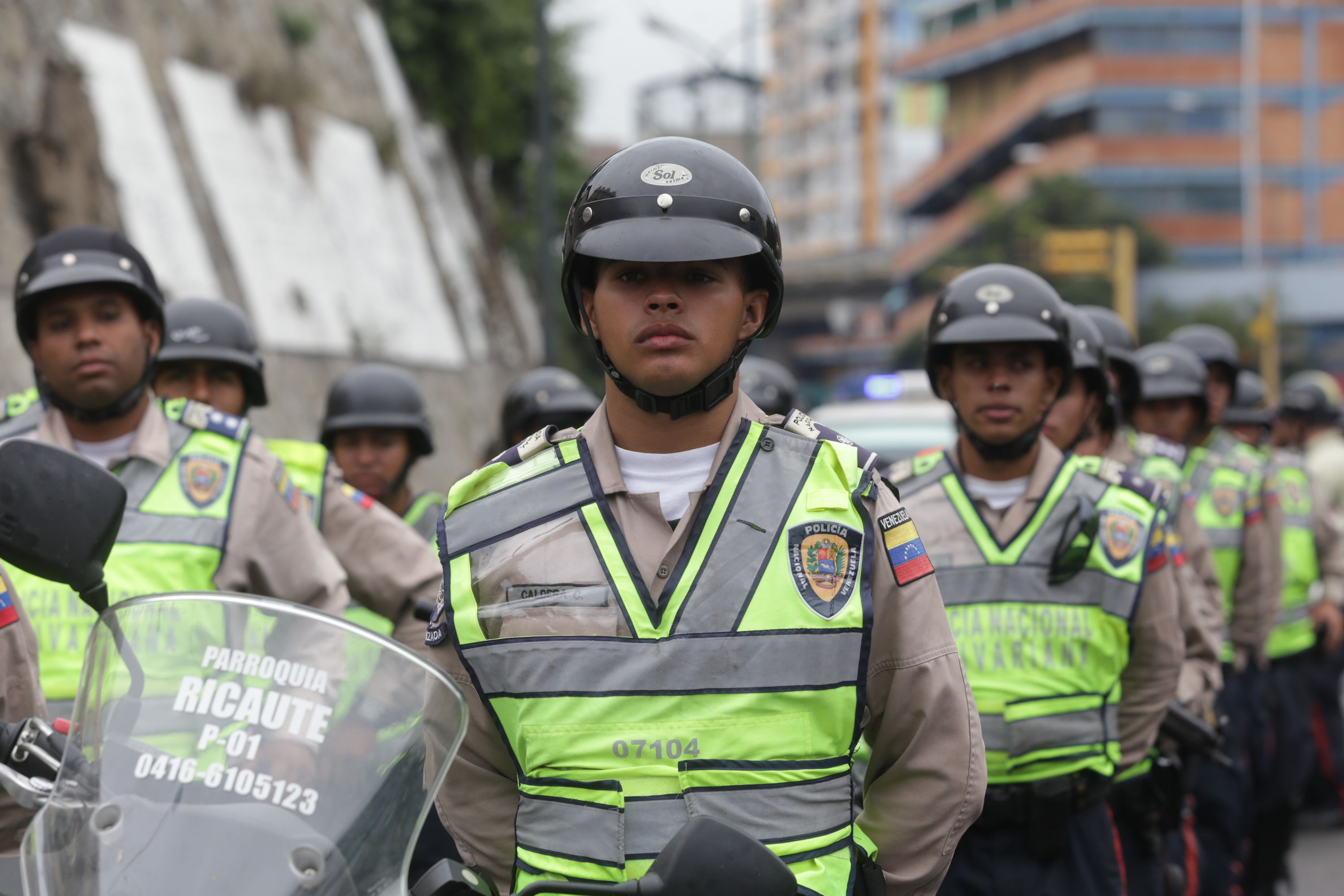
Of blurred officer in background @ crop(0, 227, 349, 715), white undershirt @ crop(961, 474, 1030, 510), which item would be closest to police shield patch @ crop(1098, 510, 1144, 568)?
white undershirt @ crop(961, 474, 1030, 510)

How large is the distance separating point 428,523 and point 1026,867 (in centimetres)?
305

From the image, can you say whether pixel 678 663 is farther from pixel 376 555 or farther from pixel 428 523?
pixel 428 523

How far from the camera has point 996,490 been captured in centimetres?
448

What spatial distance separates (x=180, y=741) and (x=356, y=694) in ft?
0.79

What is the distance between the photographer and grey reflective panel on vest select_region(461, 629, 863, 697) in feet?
8.41

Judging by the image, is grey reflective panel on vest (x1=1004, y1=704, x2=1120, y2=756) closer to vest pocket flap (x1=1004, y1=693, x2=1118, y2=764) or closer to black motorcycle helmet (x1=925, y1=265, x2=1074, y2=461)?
vest pocket flap (x1=1004, y1=693, x2=1118, y2=764)

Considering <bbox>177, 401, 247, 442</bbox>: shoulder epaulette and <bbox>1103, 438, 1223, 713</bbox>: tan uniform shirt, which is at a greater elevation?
<bbox>177, 401, 247, 442</bbox>: shoulder epaulette

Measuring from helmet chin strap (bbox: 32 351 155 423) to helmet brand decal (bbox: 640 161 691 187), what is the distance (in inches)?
84.5

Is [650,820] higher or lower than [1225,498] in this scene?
higher

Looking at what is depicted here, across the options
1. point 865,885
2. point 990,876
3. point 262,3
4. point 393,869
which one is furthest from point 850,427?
point 262,3

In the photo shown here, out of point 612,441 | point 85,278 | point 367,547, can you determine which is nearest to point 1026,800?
point 612,441

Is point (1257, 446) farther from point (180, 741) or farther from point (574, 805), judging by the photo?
point (180, 741)

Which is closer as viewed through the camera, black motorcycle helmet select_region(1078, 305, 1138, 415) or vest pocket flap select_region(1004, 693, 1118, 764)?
vest pocket flap select_region(1004, 693, 1118, 764)

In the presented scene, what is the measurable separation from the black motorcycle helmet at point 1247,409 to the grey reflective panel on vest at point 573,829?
7654 mm
